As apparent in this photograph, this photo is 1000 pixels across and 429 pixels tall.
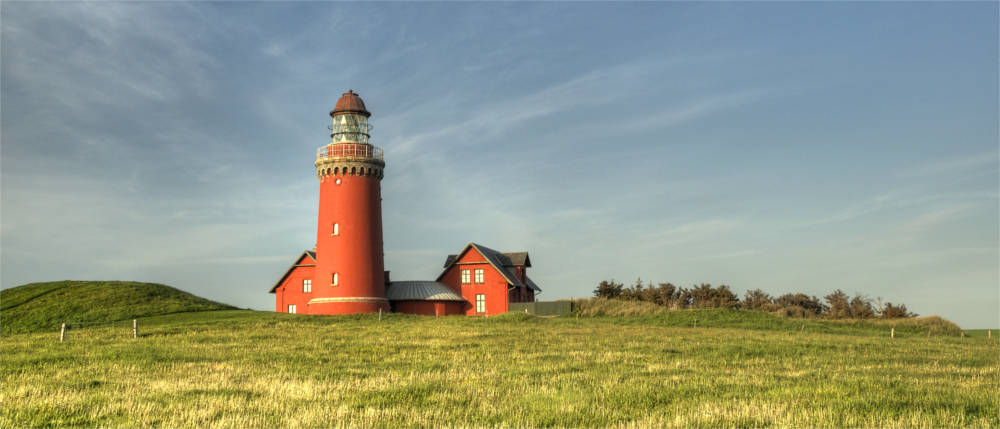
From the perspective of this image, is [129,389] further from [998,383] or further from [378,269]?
[378,269]

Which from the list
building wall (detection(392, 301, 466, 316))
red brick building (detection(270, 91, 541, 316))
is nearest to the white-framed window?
building wall (detection(392, 301, 466, 316))

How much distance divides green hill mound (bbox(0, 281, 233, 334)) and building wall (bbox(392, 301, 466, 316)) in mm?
13968

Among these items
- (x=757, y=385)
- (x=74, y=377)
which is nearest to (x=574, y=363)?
(x=757, y=385)

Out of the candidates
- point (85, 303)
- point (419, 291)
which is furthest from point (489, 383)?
point (85, 303)

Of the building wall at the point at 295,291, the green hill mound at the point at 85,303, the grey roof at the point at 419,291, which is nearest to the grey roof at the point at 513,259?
the grey roof at the point at 419,291

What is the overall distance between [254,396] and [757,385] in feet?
32.1

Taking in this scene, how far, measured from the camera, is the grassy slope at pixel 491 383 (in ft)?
36.9

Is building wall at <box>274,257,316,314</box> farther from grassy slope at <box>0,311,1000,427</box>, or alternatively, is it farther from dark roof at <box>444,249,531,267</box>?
grassy slope at <box>0,311,1000,427</box>

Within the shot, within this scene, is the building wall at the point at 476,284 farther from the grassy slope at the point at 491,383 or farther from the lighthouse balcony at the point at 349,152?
the grassy slope at the point at 491,383

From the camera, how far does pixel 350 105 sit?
174 feet

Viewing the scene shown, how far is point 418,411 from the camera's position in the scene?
11.7m

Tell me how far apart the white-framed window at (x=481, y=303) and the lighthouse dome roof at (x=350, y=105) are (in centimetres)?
1765

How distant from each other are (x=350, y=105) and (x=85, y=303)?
23360 millimetres

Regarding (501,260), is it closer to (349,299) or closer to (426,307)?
(426,307)
